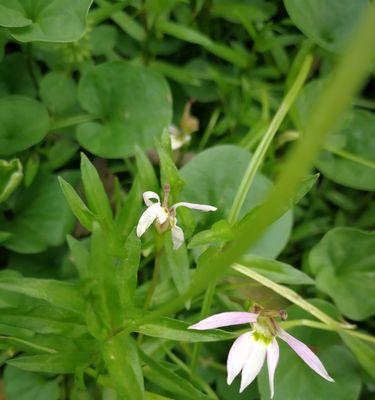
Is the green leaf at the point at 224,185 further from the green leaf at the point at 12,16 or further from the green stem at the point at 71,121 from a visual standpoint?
the green leaf at the point at 12,16

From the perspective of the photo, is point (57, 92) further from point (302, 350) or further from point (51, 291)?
point (302, 350)

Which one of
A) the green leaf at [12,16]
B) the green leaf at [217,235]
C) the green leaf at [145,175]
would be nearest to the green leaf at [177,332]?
the green leaf at [217,235]

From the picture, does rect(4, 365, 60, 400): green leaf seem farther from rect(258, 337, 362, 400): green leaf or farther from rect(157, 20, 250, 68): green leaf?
rect(157, 20, 250, 68): green leaf

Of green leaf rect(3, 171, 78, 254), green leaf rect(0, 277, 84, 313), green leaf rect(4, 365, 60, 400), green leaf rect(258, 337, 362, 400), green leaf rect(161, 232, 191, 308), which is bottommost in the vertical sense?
green leaf rect(4, 365, 60, 400)

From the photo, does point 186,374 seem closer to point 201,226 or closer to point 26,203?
point 201,226

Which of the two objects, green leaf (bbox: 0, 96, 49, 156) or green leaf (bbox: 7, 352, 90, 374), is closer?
green leaf (bbox: 7, 352, 90, 374)

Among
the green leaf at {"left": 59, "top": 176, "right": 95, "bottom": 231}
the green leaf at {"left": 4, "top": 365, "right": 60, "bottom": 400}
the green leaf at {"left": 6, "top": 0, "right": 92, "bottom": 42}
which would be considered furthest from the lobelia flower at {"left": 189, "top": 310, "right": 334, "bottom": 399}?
the green leaf at {"left": 6, "top": 0, "right": 92, "bottom": 42}
